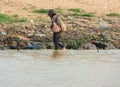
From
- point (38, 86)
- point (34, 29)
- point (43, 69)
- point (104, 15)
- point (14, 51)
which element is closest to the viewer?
point (38, 86)

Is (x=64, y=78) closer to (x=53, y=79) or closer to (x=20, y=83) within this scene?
(x=53, y=79)

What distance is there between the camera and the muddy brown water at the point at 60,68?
10.4 m

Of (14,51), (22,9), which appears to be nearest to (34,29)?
(14,51)

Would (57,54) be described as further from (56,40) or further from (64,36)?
(64,36)

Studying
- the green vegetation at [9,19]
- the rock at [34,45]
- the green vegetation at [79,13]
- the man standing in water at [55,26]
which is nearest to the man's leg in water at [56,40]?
the man standing in water at [55,26]

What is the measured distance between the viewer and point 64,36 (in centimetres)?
1769

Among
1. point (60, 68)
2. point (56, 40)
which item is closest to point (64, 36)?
point (56, 40)

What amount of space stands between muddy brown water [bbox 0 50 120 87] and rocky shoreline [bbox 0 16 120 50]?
894 mm

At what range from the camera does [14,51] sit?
623 inches

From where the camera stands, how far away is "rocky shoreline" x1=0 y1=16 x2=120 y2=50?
16.9 metres

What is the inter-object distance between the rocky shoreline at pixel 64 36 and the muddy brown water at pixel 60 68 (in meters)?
0.89

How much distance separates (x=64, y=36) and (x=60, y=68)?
18.0 ft

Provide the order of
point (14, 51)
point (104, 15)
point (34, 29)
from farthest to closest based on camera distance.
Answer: point (104, 15) < point (34, 29) < point (14, 51)

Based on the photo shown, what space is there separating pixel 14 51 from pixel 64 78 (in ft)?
16.9
